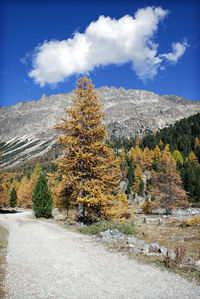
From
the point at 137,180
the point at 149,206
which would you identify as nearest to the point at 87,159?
the point at 149,206

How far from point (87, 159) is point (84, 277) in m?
9.11

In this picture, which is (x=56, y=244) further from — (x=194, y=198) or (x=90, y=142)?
(x=194, y=198)

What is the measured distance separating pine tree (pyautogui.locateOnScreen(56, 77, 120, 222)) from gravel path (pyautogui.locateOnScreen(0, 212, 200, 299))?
576 centimetres

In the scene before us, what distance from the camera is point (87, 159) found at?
1428cm

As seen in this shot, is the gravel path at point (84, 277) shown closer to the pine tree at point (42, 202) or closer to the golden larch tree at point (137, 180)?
the pine tree at point (42, 202)

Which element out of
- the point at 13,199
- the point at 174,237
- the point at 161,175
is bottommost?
the point at 13,199

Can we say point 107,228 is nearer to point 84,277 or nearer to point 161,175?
point 84,277

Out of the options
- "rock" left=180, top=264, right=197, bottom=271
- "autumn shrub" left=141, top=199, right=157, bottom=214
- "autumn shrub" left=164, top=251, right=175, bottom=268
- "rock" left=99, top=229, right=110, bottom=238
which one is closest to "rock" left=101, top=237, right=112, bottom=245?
"rock" left=99, top=229, right=110, bottom=238

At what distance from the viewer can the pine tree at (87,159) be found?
14.2 meters

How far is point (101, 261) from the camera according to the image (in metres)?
7.34

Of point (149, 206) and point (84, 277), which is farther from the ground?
point (84, 277)

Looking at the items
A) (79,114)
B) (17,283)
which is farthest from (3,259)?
(79,114)

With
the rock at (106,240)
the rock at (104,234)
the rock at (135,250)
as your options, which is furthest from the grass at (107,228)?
the rock at (135,250)

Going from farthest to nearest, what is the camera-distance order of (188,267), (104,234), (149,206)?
(149,206) < (104,234) < (188,267)
